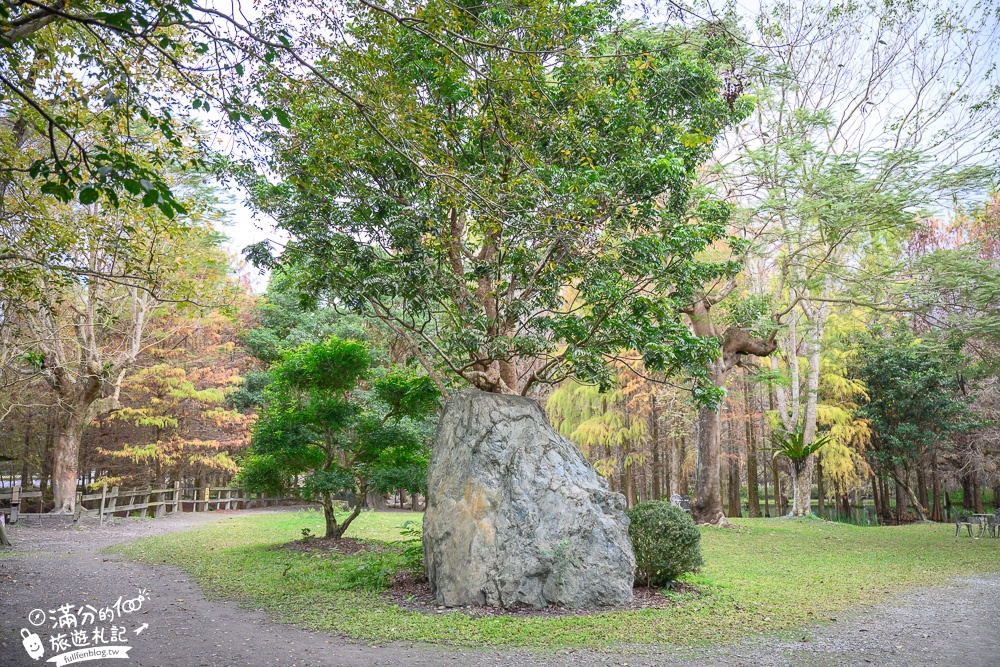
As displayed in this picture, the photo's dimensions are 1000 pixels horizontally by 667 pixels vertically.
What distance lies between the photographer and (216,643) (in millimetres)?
5328

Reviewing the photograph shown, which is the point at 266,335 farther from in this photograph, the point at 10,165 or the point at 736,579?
the point at 736,579

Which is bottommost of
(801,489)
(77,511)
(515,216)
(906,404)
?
(77,511)

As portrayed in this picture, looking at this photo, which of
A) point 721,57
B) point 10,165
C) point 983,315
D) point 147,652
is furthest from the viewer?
point 983,315

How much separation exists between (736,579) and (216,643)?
647cm

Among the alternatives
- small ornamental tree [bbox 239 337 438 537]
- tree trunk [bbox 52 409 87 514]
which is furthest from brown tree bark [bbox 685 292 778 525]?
tree trunk [bbox 52 409 87 514]

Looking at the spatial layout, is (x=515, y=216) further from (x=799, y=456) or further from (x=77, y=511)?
(x=77, y=511)

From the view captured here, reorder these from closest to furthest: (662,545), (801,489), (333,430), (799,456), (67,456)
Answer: (662,545) < (333,430) < (67,456) < (799,456) < (801,489)

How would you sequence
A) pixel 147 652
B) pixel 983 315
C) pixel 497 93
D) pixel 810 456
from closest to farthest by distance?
1. pixel 147 652
2. pixel 497 93
3. pixel 983 315
4. pixel 810 456

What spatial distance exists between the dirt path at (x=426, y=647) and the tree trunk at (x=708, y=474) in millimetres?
7015

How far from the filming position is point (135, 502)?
22.2 m

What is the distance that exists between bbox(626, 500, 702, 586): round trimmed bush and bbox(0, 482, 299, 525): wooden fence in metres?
7.52

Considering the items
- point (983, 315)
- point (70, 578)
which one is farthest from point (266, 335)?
point (983, 315)

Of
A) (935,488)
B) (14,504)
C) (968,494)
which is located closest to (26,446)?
(14,504)

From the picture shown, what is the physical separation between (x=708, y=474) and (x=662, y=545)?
8.50 meters
